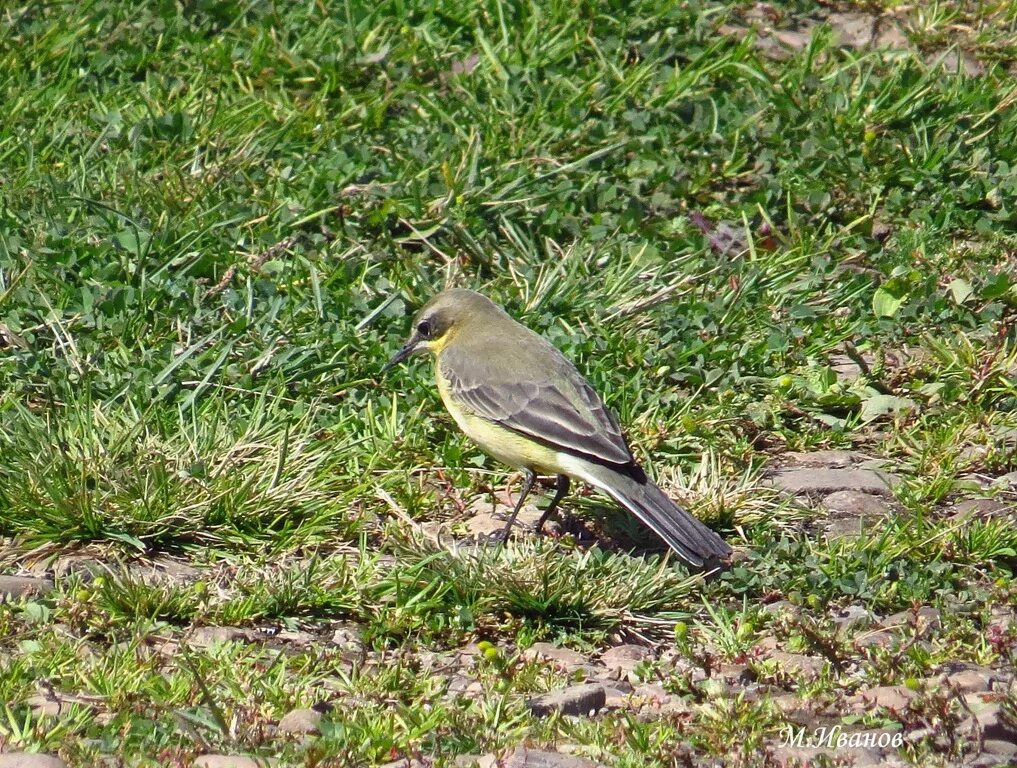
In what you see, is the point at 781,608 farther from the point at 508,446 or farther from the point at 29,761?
the point at 29,761

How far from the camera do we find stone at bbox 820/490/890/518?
6895mm

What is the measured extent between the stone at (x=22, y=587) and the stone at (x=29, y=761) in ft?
4.19

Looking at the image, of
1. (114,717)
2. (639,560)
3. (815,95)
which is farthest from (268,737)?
(815,95)

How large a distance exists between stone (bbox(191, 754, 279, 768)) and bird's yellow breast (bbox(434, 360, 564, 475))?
2.37 meters

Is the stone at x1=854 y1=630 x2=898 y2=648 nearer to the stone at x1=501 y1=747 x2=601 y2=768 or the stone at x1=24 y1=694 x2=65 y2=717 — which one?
the stone at x1=501 y1=747 x2=601 y2=768

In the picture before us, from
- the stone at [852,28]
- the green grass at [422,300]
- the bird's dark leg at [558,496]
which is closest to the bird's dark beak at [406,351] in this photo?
the green grass at [422,300]

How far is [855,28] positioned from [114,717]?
306 inches

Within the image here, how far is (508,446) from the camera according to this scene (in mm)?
6891

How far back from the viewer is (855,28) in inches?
424

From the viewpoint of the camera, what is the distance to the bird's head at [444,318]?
24.7 ft

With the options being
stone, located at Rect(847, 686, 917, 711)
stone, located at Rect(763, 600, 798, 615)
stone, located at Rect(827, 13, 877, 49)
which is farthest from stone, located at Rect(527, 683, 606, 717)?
stone, located at Rect(827, 13, 877, 49)

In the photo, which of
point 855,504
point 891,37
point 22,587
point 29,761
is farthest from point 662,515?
point 891,37

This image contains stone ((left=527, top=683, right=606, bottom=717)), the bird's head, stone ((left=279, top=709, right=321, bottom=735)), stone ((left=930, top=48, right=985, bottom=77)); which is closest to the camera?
stone ((left=279, top=709, right=321, bottom=735))

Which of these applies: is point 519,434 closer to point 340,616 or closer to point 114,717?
point 340,616
